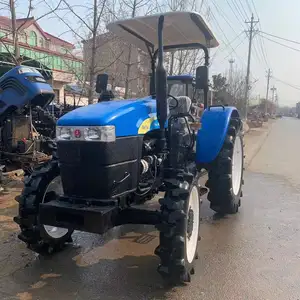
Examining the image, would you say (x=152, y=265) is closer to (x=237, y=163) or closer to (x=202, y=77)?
(x=202, y=77)

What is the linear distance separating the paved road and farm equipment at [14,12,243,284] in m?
0.23

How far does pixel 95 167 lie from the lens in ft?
10.3

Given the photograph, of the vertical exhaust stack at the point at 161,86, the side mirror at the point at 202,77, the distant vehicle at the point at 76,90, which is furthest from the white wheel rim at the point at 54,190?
the distant vehicle at the point at 76,90

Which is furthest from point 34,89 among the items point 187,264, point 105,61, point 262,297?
point 105,61

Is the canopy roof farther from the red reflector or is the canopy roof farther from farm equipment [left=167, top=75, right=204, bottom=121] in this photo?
the red reflector

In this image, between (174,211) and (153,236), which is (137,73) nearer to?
(153,236)

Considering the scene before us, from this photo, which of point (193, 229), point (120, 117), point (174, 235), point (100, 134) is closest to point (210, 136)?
point (193, 229)

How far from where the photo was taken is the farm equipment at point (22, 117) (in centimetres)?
602

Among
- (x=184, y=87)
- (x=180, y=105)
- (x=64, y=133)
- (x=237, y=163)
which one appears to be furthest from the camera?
(x=184, y=87)

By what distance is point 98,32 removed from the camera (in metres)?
8.90

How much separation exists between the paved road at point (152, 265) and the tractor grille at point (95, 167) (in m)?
0.80

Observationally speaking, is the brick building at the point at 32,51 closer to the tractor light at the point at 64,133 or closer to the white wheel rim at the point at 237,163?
the white wheel rim at the point at 237,163

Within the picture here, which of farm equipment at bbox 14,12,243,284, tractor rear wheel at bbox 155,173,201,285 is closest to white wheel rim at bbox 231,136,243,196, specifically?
farm equipment at bbox 14,12,243,284

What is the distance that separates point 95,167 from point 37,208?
33.7 inches
